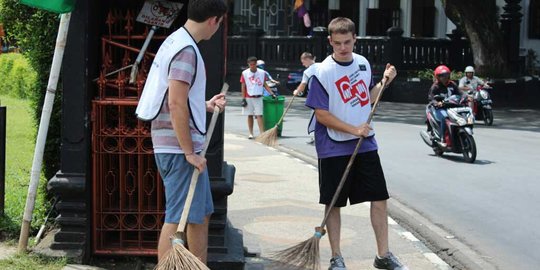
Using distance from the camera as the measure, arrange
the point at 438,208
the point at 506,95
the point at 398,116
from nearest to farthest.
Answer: the point at 438,208, the point at 398,116, the point at 506,95

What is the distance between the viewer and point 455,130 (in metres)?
14.8

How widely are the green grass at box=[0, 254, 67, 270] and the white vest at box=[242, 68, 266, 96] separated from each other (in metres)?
11.9

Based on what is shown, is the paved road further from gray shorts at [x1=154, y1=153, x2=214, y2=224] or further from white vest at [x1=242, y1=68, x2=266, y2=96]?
gray shorts at [x1=154, y1=153, x2=214, y2=224]

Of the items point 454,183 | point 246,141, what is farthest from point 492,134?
point 454,183

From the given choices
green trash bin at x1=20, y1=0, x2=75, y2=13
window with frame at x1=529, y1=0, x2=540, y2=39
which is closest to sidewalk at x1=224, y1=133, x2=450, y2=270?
green trash bin at x1=20, y1=0, x2=75, y2=13

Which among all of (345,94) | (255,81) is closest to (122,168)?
(345,94)

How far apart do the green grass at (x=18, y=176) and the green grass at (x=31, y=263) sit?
86 cm

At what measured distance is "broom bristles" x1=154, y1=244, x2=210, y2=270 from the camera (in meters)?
4.81

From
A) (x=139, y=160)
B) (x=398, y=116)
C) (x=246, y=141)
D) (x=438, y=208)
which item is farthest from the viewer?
(x=398, y=116)

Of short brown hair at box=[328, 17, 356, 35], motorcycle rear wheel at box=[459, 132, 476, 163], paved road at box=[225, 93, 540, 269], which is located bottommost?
paved road at box=[225, 93, 540, 269]

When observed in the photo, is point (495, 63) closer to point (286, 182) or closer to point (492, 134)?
point (492, 134)

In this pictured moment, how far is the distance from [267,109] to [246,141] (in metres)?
1.51

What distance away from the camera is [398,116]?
24.4m

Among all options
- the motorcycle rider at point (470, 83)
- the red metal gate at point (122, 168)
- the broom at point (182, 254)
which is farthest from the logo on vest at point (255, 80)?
the broom at point (182, 254)
